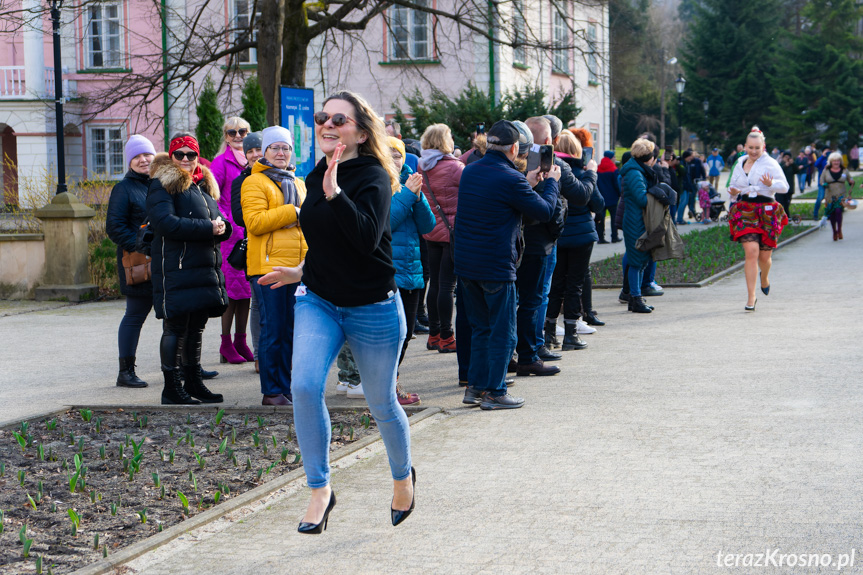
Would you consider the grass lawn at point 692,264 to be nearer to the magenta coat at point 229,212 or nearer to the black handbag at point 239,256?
the magenta coat at point 229,212

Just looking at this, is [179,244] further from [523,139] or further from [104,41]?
[104,41]

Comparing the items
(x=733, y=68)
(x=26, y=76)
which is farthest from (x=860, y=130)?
(x=26, y=76)

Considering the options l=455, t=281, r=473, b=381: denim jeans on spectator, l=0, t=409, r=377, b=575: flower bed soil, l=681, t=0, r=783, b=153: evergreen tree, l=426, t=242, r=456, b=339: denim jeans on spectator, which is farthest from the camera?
l=681, t=0, r=783, b=153: evergreen tree

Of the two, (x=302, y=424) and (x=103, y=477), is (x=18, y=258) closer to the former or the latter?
(x=103, y=477)

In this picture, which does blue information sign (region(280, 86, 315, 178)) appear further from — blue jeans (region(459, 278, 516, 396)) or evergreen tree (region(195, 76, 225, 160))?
evergreen tree (region(195, 76, 225, 160))

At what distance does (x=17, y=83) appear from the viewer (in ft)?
114

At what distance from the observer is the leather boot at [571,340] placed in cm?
962

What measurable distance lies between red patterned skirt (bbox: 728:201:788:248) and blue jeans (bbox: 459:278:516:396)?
5341 millimetres

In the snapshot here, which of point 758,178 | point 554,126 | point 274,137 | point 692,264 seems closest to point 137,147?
point 274,137

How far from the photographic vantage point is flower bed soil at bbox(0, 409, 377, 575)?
15.3 feet

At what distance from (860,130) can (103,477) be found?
6093 centimetres

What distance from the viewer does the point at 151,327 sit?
1162 cm

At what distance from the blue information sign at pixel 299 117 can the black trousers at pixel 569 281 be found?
4.30 metres

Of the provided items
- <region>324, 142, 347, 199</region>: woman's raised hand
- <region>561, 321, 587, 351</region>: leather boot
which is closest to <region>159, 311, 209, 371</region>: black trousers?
<region>324, 142, 347, 199</region>: woman's raised hand
